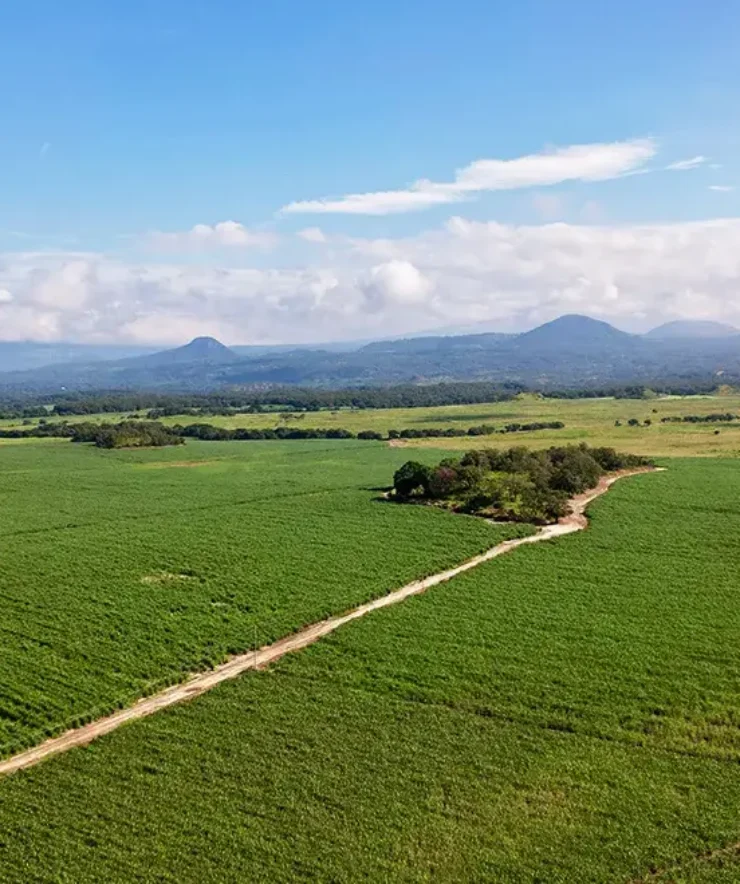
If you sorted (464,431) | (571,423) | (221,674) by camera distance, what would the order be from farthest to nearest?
(571,423), (464,431), (221,674)

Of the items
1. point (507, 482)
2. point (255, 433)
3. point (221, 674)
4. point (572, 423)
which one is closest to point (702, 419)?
point (572, 423)

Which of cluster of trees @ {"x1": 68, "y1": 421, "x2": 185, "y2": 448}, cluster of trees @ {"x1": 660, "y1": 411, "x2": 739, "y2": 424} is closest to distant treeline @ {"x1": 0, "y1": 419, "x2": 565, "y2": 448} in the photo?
cluster of trees @ {"x1": 68, "y1": 421, "x2": 185, "y2": 448}

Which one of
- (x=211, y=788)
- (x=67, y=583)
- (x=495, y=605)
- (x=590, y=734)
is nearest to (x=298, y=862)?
(x=211, y=788)

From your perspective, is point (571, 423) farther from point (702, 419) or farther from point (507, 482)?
point (507, 482)

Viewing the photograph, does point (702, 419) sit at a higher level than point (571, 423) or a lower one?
lower

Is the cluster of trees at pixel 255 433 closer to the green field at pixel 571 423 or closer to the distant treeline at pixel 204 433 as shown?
the distant treeline at pixel 204 433

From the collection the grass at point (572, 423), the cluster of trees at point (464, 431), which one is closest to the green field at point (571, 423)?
the grass at point (572, 423)
